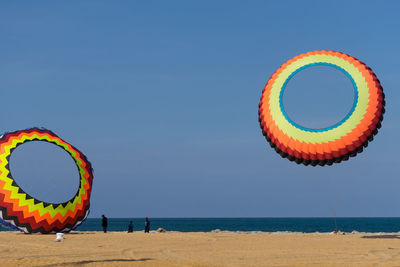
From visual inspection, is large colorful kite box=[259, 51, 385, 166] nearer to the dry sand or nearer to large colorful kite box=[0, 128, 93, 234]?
the dry sand

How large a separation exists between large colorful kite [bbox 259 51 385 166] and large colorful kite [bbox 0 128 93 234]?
11.8 metres

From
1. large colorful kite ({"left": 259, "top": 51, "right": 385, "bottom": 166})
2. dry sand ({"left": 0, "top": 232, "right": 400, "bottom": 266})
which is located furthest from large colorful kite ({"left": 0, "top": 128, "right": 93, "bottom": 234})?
large colorful kite ({"left": 259, "top": 51, "right": 385, "bottom": 166})

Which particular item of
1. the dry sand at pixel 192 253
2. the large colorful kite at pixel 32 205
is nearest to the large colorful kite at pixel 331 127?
the dry sand at pixel 192 253

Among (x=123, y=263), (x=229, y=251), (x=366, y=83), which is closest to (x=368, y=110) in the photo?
(x=366, y=83)

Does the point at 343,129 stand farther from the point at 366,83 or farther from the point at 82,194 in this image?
the point at 82,194

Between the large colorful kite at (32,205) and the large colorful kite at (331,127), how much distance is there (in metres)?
11.8

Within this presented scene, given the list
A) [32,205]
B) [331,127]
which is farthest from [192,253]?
[32,205]

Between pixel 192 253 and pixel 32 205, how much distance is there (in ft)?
39.7

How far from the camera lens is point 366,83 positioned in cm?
2603

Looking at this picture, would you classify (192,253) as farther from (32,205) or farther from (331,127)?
(32,205)

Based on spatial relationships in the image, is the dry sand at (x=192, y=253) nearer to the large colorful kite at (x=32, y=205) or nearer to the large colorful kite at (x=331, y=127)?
Answer: the large colorful kite at (x=32, y=205)

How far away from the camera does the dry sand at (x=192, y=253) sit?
18.4 metres

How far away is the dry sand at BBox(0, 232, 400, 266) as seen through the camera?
18.4 m

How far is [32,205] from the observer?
3100cm
